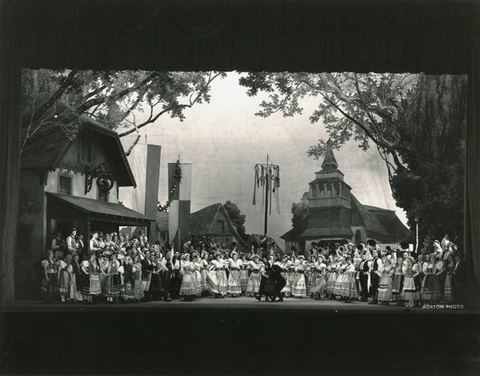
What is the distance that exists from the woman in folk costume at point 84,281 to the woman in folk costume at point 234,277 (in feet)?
7.84

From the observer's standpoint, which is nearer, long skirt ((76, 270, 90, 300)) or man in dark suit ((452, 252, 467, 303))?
man in dark suit ((452, 252, 467, 303))

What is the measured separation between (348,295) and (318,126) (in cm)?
306

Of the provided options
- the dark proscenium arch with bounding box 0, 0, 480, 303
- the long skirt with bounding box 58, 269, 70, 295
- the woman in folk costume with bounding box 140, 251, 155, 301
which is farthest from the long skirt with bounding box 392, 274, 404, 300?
the long skirt with bounding box 58, 269, 70, 295

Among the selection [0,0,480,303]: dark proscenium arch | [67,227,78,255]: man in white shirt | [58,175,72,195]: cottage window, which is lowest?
[67,227,78,255]: man in white shirt

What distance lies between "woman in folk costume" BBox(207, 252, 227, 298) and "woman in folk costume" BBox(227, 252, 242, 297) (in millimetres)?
104

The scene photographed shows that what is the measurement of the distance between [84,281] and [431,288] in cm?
584

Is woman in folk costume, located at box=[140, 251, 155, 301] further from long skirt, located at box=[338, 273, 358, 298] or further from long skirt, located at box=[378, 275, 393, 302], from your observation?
long skirt, located at box=[378, 275, 393, 302]

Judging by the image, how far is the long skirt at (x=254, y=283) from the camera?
10711mm

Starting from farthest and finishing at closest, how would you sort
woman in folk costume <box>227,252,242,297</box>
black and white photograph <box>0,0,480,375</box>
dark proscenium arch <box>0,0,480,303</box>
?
woman in folk costume <box>227,252,242,297</box>
black and white photograph <box>0,0,480,375</box>
dark proscenium arch <box>0,0,480,303</box>

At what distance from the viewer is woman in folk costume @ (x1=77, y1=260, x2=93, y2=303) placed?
10188mm

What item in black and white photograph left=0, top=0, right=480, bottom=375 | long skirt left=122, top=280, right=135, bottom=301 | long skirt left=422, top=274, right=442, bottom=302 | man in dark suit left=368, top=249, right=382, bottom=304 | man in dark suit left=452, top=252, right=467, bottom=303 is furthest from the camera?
man in dark suit left=368, top=249, right=382, bottom=304

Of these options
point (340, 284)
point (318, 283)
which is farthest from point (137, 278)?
point (340, 284)

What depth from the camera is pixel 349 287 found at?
10555mm

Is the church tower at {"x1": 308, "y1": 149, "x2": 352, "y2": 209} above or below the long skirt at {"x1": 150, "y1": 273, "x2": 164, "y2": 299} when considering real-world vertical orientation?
above
